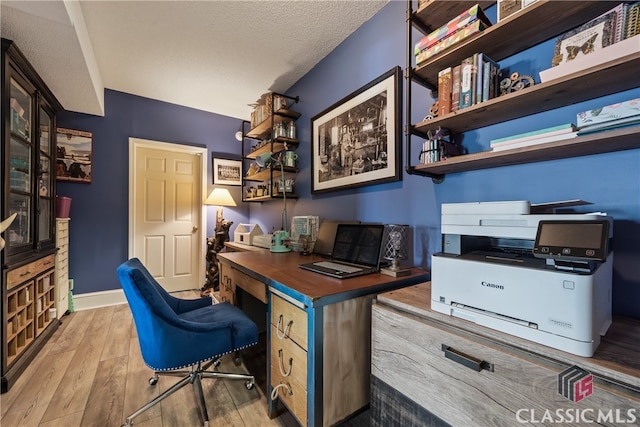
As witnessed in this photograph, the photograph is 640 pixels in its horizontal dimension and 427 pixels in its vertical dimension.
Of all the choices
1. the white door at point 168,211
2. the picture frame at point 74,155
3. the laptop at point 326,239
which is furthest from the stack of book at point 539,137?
the picture frame at point 74,155

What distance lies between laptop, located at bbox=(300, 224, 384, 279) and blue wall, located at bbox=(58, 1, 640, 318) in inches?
8.4

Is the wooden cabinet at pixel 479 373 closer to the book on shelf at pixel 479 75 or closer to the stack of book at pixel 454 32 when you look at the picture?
the book on shelf at pixel 479 75

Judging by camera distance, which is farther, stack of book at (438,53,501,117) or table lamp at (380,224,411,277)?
table lamp at (380,224,411,277)

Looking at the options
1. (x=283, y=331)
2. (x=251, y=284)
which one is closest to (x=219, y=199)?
(x=251, y=284)

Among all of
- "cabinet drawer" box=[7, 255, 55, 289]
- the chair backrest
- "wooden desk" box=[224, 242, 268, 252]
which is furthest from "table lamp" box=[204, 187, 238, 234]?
the chair backrest

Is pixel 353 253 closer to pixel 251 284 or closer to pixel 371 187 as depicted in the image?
pixel 371 187

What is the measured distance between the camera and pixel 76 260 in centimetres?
301

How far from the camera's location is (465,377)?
784mm

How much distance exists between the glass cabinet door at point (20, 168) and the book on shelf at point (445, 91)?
2.69 m

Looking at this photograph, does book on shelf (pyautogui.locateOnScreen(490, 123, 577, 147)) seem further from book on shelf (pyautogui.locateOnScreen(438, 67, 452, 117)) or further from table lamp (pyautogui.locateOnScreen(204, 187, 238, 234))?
table lamp (pyautogui.locateOnScreen(204, 187, 238, 234))

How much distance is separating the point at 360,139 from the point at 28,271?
2.72 metres

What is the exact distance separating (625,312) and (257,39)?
273 centimetres

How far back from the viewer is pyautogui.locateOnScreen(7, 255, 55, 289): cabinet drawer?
175 centimetres

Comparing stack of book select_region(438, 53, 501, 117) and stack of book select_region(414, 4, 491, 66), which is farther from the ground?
stack of book select_region(414, 4, 491, 66)
